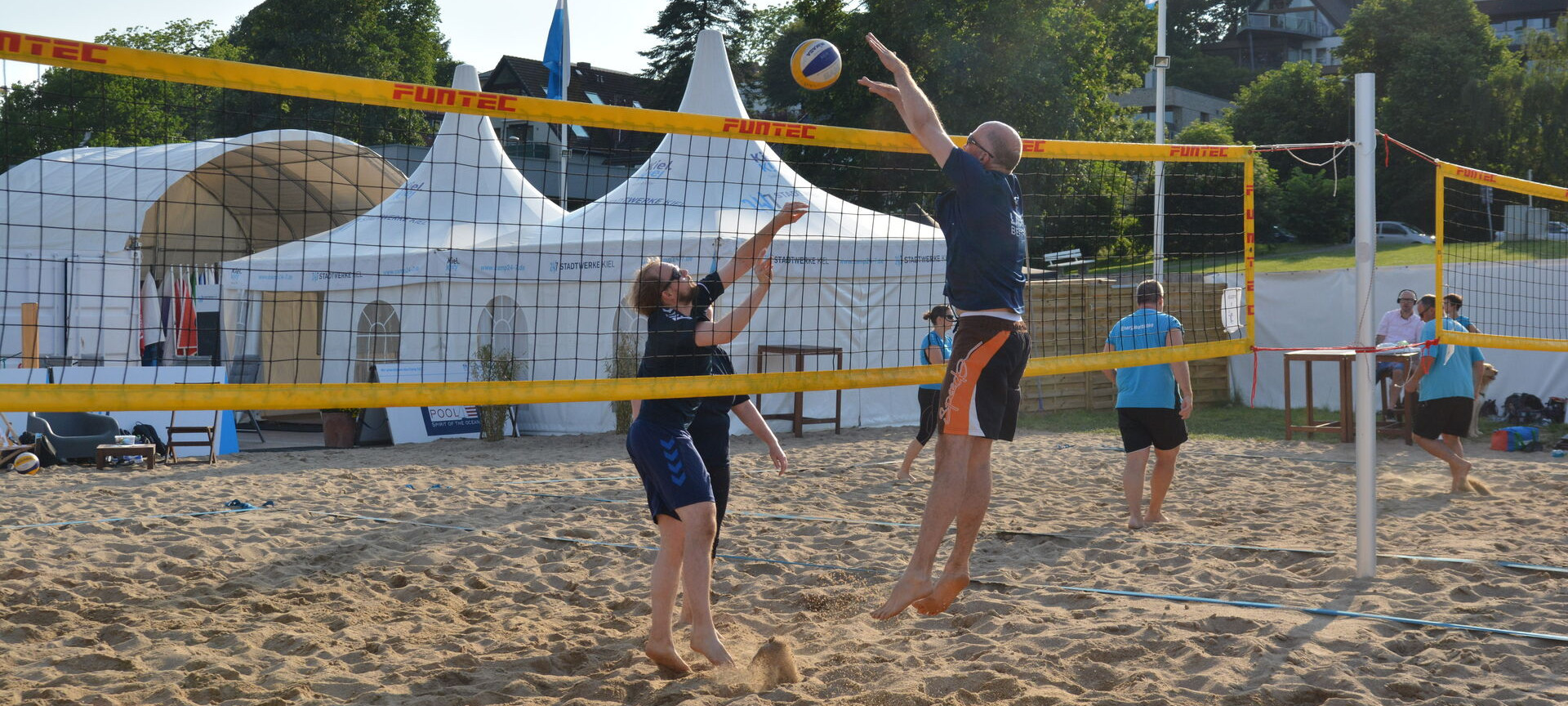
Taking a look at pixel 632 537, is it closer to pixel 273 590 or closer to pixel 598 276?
pixel 273 590

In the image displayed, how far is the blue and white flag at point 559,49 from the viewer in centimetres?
1612

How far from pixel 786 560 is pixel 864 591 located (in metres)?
0.74

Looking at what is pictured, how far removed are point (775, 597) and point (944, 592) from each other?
61.8 inches

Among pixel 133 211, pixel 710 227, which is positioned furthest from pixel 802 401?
pixel 133 211

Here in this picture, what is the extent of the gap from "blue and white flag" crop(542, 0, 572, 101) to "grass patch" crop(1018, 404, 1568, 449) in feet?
26.4

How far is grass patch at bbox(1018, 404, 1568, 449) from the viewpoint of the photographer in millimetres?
12445

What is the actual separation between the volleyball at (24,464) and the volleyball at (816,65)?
8.47 metres

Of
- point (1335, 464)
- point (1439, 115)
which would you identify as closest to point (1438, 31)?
point (1439, 115)

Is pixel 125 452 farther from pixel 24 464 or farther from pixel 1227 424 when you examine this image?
pixel 1227 424

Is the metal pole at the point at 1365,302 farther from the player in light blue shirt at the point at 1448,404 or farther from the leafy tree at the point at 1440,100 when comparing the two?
the leafy tree at the point at 1440,100

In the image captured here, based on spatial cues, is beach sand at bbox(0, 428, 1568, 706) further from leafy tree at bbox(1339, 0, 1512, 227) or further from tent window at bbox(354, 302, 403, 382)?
leafy tree at bbox(1339, 0, 1512, 227)

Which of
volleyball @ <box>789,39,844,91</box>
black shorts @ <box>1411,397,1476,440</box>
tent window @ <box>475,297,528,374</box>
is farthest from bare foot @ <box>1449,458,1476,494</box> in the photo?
tent window @ <box>475,297,528,374</box>

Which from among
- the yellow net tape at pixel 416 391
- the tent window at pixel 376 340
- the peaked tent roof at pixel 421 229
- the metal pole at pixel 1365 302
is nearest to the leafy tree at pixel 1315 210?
the peaked tent roof at pixel 421 229

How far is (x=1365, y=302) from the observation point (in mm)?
5039
